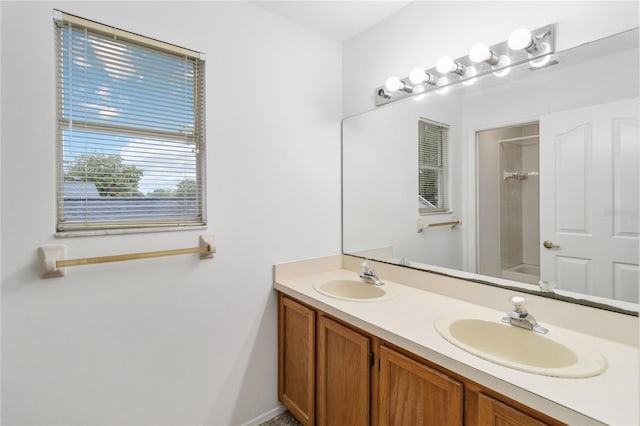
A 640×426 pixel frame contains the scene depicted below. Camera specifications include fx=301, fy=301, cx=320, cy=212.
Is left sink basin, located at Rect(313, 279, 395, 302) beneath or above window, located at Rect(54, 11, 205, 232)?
beneath

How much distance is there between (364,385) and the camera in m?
1.36

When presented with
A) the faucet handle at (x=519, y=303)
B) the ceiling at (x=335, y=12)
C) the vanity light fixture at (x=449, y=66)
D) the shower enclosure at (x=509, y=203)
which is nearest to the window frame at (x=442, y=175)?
the shower enclosure at (x=509, y=203)

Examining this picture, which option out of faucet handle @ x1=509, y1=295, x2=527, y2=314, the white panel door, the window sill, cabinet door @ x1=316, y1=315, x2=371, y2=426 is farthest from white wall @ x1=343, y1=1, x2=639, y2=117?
cabinet door @ x1=316, y1=315, x2=371, y2=426

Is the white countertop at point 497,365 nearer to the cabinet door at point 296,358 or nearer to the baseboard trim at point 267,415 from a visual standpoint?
the cabinet door at point 296,358

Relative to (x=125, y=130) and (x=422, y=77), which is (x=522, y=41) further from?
(x=125, y=130)

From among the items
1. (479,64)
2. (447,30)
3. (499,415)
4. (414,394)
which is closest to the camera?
(499,415)

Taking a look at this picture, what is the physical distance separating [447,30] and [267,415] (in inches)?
98.2

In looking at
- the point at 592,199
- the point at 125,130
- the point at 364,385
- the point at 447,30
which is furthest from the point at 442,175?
the point at 125,130

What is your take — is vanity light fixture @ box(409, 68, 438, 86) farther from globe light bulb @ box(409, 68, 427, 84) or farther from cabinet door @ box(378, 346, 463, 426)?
cabinet door @ box(378, 346, 463, 426)

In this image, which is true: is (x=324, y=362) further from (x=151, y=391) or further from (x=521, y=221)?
(x=521, y=221)

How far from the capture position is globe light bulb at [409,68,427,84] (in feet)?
5.55

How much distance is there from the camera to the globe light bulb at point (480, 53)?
140 centimetres

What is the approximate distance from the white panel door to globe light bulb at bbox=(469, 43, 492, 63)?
384 mm

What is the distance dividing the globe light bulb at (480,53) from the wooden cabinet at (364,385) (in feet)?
4.47
